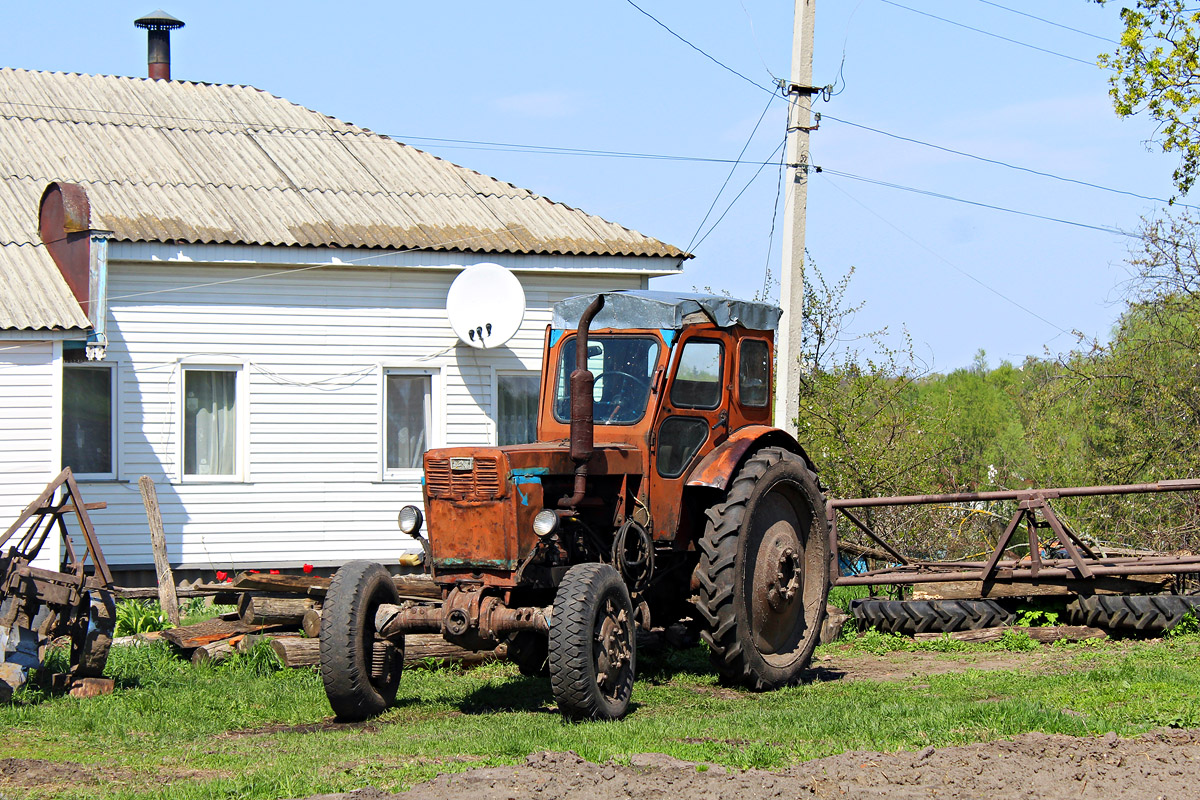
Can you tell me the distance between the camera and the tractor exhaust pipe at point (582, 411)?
768cm

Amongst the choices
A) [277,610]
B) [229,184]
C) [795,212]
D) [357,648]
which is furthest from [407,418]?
[357,648]

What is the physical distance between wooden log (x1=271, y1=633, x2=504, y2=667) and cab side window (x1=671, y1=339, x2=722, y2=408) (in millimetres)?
2537

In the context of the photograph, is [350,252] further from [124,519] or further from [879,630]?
[879,630]

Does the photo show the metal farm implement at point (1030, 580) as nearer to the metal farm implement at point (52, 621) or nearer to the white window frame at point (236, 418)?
the metal farm implement at point (52, 621)

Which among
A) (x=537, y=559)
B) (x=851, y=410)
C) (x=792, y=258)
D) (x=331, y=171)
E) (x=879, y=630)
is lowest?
(x=879, y=630)

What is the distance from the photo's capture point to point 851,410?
1491cm

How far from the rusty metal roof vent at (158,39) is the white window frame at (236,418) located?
7086 millimetres

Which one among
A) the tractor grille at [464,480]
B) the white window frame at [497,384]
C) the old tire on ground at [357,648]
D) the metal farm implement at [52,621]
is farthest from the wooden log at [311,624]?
the white window frame at [497,384]

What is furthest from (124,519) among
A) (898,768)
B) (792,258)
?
(898,768)

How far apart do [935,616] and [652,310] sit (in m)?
4.35

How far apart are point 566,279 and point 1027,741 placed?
10.7m

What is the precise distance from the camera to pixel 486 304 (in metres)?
15.1

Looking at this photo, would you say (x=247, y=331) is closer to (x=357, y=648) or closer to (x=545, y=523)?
(x=357, y=648)

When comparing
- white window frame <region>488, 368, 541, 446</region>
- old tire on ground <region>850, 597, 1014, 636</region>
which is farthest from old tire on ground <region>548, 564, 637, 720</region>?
white window frame <region>488, 368, 541, 446</region>
